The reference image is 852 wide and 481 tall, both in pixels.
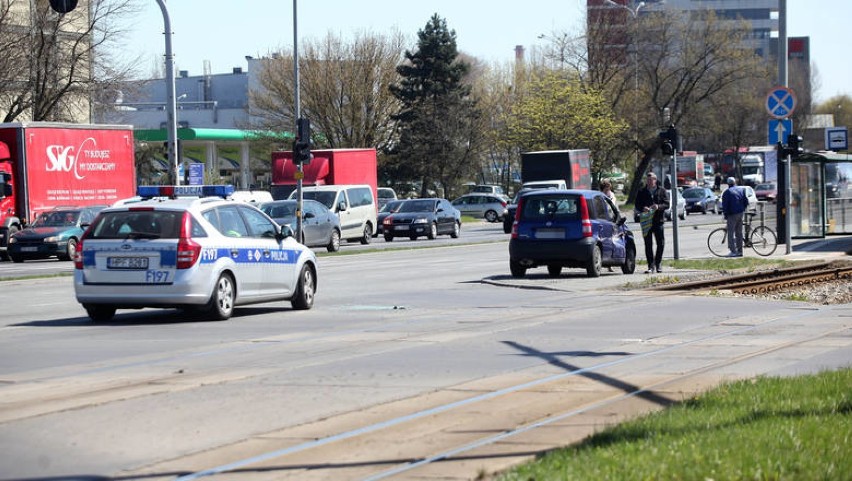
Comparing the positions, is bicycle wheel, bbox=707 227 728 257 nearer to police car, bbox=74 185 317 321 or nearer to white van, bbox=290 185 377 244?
white van, bbox=290 185 377 244

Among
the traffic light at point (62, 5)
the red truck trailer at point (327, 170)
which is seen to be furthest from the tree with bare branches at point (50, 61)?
the traffic light at point (62, 5)

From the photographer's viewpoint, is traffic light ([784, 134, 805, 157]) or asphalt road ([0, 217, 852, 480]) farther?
traffic light ([784, 134, 805, 157])

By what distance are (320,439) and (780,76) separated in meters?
26.2

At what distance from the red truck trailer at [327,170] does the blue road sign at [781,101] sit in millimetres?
19548

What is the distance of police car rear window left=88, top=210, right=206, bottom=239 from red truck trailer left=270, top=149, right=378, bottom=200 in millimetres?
30185

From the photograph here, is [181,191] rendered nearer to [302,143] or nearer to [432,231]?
[302,143]

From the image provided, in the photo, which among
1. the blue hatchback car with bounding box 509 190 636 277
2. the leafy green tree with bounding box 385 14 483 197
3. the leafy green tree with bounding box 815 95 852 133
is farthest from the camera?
the leafy green tree with bounding box 815 95 852 133

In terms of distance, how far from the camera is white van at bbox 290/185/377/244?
40.4 m

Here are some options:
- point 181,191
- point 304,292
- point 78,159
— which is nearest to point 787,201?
point 304,292

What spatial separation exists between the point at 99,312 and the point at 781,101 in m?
18.1

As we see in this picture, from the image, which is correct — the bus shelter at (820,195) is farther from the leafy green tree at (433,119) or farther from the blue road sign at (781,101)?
the leafy green tree at (433,119)

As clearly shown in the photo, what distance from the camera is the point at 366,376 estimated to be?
34.7 feet

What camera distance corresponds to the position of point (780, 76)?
31.6 metres

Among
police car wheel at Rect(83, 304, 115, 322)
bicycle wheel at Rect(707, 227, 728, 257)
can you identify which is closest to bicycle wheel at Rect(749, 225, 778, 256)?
bicycle wheel at Rect(707, 227, 728, 257)
